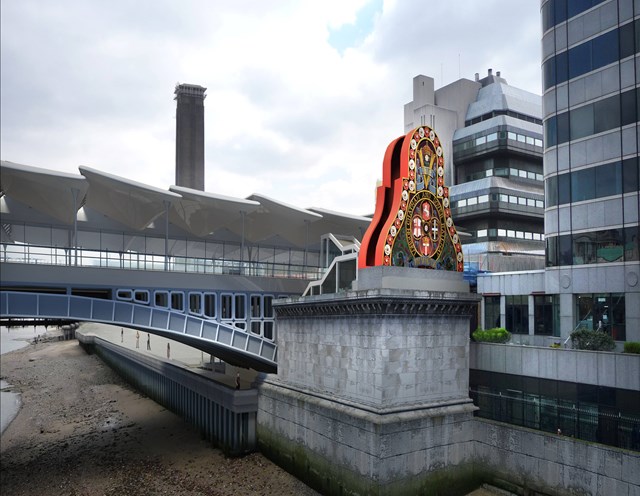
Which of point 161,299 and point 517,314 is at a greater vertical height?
point 161,299

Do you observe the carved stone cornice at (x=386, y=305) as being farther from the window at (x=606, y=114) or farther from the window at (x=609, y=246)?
the window at (x=606, y=114)

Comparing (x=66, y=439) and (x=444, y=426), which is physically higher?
(x=444, y=426)

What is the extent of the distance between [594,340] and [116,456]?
29.6 m

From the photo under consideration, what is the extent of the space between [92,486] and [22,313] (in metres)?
10.5

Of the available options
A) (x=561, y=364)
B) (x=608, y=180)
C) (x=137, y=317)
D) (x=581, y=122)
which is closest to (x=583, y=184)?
(x=608, y=180)

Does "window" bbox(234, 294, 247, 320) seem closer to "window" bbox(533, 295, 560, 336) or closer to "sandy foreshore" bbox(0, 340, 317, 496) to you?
"sandy foreshore" bbox(0, 340, 317, 496)

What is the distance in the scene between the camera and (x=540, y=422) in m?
24.6

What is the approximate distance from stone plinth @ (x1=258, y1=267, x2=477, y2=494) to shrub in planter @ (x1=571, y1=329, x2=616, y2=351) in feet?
19.3

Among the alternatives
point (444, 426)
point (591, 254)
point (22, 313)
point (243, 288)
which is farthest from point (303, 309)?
point (591, 254)

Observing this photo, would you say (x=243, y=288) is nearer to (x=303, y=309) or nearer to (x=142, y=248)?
(x=303, y=309)

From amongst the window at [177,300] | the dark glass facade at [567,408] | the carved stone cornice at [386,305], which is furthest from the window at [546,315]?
the window at [177,300]

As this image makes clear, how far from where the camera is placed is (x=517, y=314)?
3441cm

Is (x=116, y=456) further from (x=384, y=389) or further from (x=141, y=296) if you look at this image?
(x=384, y=389)

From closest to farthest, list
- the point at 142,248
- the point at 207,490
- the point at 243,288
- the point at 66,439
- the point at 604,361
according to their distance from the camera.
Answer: the point at 604,361
the point at 207,490
the point at 243,288
the point at 66,439
the point at 142,248
